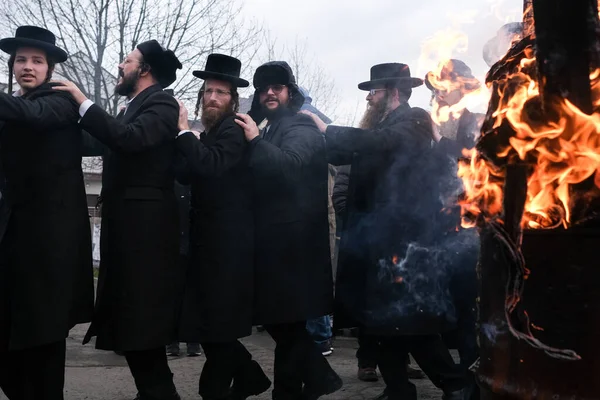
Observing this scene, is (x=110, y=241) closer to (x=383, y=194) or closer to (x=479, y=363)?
(x=383, y=194)

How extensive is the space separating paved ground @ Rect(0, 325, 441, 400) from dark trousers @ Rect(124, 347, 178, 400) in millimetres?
1159

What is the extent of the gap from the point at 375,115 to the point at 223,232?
5.21 ft

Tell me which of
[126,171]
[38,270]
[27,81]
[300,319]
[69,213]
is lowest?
[300,319]

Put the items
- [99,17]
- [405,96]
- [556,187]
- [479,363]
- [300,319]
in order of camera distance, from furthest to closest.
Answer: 1. [99,17]
2. [405,96]
3. [300,319]
4. [479,363]
5. [556,187]

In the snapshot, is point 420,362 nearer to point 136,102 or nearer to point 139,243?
point 139,243

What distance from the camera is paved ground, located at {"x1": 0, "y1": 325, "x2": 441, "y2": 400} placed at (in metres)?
5.16

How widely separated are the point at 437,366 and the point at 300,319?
38.5 inches

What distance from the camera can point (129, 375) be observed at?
574cm

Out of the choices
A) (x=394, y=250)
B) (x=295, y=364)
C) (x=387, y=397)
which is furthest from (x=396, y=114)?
(x=387, y=397)

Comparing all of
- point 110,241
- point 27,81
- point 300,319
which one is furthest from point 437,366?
point 27,81

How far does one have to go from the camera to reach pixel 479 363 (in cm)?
278

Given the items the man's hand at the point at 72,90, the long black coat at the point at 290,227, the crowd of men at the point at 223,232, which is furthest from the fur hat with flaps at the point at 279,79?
the man's hand at the point at 72,90

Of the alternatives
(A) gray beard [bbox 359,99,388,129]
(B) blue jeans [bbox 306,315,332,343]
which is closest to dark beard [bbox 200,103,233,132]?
(A) gray beard [bbox 359,99,388,129]

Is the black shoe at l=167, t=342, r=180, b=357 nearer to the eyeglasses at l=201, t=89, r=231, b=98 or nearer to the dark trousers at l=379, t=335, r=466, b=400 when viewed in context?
the dark trousers at l=379, t=335, r=466, b=400
